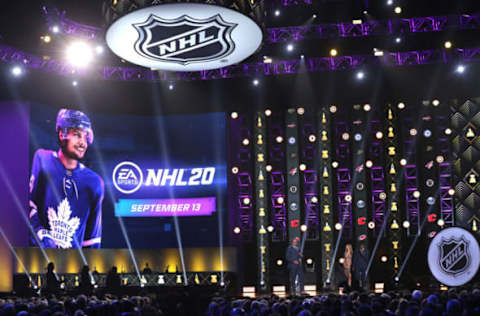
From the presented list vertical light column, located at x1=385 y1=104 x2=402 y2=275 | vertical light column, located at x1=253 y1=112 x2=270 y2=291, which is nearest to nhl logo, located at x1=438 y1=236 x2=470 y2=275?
vertical light column, located at x1=385 y1=104 x2=402 y2=275

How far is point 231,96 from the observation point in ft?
66.8

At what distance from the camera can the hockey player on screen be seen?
60.5ft

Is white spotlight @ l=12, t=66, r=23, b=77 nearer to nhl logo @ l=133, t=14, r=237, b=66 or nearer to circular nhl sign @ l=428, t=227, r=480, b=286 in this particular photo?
nhl logo @ l=133, t=14, r=237, b=66

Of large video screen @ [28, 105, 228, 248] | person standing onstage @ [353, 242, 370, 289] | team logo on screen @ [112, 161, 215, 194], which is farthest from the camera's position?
team logo on screen @ [112, 161, 215, 194]

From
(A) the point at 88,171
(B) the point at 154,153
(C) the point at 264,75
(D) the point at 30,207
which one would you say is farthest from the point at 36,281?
(C) the point at 264,75

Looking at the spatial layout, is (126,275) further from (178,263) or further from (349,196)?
(349,196)

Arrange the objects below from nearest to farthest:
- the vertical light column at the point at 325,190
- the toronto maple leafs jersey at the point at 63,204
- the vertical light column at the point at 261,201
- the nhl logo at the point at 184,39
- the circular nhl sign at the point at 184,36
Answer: the circular nhl sign at the point at 184,36 < the nhl logo at the point at 184,39 < the toronto maple leafs jersey at the point at 63,204 < the vertical light column at the point at 325,190 < the vertical light column at the point at 261,201

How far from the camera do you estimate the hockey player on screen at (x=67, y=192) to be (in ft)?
60.5

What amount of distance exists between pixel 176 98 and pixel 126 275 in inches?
235

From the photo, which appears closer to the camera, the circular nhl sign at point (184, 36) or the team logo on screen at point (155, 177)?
the circular nhl sign at point (184, 36)

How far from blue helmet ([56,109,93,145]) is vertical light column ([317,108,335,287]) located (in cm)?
767

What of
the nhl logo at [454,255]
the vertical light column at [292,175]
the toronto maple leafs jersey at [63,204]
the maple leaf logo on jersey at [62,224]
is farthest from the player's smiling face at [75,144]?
the nhl logo at [454,255]

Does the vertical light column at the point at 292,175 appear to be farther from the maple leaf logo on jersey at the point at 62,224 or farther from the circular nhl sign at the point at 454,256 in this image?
the circular nhl sign at the point at 454,256

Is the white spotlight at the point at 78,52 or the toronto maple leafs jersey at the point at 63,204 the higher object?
the white spotlight at the point at 78,52
